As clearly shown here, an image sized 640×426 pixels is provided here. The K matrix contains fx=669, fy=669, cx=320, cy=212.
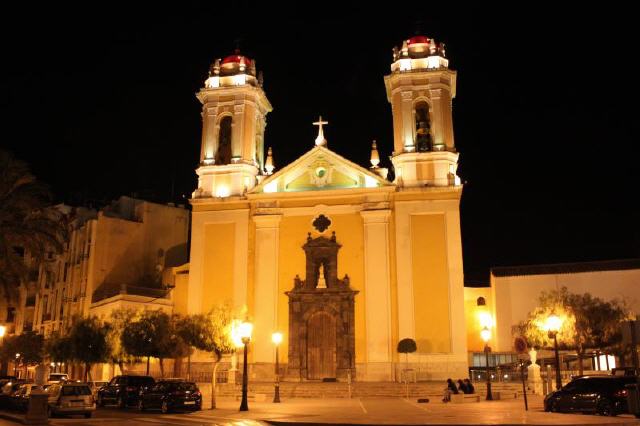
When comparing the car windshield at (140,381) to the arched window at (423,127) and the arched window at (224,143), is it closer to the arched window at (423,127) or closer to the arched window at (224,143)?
the arched window at (224,143)

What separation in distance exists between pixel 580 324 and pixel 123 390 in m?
18.7

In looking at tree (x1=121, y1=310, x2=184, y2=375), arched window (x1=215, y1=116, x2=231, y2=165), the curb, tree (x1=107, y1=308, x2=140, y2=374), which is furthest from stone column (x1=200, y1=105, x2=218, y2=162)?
the curb

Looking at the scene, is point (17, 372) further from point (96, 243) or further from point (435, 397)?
point (435, 397)

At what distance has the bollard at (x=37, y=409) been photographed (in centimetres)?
1596

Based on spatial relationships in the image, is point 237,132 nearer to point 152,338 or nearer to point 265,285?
point 265,285

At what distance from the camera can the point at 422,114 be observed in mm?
33062

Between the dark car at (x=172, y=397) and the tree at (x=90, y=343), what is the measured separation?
11.9 metres

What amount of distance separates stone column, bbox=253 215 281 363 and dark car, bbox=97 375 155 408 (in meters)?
8.01

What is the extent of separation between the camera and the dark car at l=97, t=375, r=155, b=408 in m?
22.5

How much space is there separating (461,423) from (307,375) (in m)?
16.1

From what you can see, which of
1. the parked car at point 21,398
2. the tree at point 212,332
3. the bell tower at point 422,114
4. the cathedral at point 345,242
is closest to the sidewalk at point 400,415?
the tree at point 212,332

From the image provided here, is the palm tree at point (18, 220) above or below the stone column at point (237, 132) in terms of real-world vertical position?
below

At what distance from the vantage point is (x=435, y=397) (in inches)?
992

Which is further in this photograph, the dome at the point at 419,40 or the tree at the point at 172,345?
the dome at the point at 419,40
